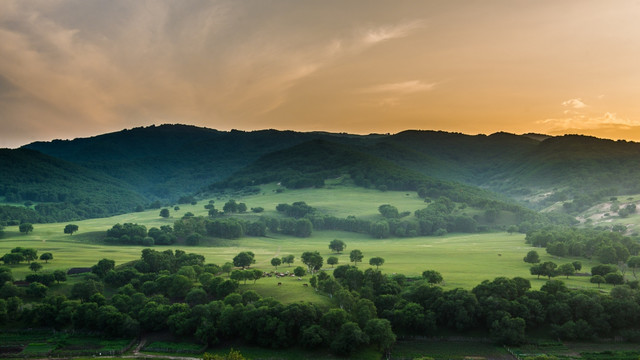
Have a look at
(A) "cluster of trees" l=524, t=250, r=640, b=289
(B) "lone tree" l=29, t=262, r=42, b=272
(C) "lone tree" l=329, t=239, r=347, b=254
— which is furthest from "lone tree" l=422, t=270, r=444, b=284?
(B) "lone tree" l=29, t=262, r=42, b=272

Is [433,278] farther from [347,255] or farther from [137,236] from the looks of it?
[137,236]

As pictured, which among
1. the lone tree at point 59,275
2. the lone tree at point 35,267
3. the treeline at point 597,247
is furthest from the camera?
the treeline at point 597,247

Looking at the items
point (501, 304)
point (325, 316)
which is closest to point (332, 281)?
point (325, 316)

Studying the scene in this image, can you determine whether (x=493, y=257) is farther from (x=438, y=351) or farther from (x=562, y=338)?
(x=438, y=351)

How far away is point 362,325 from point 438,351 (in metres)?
15.5

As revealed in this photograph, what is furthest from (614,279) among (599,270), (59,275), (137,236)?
(137,236)

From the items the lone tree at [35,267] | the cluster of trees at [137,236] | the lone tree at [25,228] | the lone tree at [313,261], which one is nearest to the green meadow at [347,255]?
the lone tree at [25,228]

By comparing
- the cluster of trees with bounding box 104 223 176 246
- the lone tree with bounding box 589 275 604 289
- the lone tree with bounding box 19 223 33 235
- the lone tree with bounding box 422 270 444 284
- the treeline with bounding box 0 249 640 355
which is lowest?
the treeline with bounding box 0 249 640 355

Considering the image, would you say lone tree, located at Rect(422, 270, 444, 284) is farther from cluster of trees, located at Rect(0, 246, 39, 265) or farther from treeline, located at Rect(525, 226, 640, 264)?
cluster of trees, located at Rect(0, 246, 39, 265)

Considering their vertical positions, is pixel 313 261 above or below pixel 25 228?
below

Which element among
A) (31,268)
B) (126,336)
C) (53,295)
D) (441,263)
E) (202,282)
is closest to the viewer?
(126,336)

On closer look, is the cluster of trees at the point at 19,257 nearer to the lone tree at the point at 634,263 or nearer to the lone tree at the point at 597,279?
the lone tree at the point at 597,279

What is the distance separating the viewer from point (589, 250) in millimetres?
145625

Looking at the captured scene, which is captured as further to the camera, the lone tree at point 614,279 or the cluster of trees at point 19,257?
the cluster of trees at point 19,257
